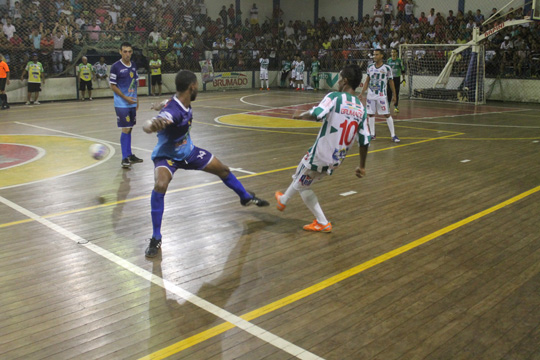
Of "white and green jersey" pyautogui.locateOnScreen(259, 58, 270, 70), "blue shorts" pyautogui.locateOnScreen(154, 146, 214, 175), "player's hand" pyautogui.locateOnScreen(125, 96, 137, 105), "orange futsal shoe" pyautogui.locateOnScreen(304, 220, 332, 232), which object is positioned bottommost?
"orange futsal shoe" pyautogui.locateOnScreen(304, 220, 332, 232)

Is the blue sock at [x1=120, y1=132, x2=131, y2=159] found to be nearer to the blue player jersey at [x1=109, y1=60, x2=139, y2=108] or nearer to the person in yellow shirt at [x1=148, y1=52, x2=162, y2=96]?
the blue player jersey at [x1=109, y1=60, x2=139, y2=108]

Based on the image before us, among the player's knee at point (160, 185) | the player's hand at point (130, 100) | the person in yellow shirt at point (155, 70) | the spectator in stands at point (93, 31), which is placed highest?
the spectator in stands at point (93, 31)

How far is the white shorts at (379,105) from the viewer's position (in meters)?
11.5

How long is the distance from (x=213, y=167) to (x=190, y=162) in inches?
12.9

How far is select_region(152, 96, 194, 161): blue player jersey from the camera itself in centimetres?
Answer: 507

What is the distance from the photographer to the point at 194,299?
165 inches

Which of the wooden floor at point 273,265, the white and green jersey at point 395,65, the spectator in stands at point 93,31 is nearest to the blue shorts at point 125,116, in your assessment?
the wooden floor at point 273,265

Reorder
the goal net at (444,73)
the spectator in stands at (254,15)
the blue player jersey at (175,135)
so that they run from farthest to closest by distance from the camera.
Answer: the spectator in stands at (254,15) < the goal net at (444,73) < the blue player jersey at (175,135)

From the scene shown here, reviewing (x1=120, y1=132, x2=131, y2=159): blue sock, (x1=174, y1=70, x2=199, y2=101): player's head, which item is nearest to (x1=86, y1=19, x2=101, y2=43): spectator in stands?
(x1=120, y1=132, x2=131, y2=159): blue sock

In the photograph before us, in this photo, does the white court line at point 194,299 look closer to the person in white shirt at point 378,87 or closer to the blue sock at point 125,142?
the blue sock at point 125,142

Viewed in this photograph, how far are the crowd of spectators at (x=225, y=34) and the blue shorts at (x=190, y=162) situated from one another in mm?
19218

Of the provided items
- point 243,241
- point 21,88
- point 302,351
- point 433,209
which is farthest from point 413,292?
point 21,88

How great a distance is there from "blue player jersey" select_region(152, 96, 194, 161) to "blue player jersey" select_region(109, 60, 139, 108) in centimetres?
417

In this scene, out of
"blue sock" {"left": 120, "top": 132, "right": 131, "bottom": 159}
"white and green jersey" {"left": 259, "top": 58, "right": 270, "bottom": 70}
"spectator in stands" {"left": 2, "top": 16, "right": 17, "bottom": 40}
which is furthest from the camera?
"white and green jersey" {"left": 259, "top": 58, "right": 270, "bottom": 70}
